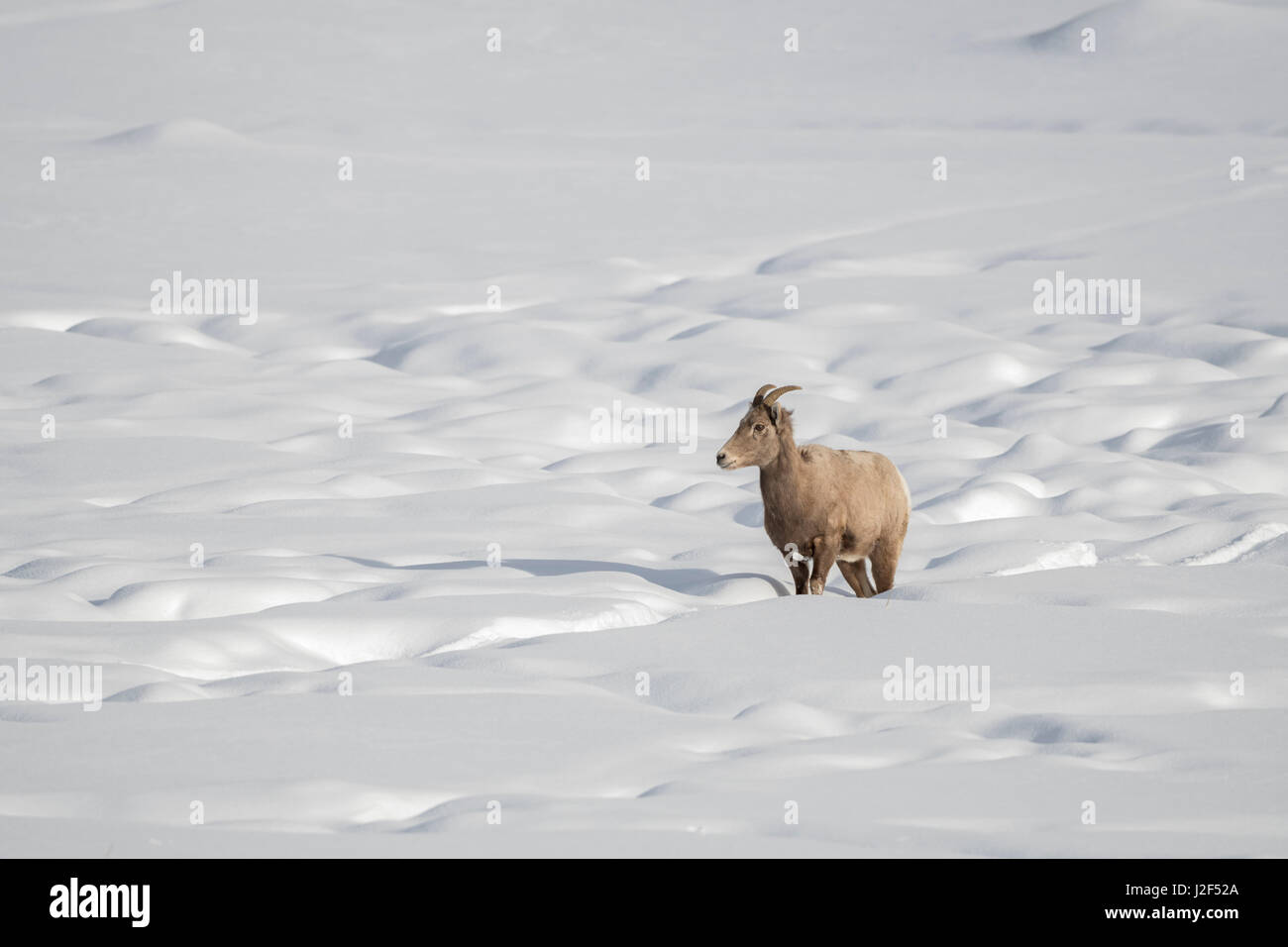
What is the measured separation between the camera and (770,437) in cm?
920

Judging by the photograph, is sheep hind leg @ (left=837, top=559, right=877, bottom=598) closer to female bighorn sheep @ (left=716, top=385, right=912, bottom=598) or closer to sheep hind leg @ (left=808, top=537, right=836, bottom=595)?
female bighorn sheep @ (left=716, top=385, right=912, bottom=598)

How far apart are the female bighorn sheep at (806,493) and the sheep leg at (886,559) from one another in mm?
112

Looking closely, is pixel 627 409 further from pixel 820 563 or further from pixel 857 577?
pixel 820 563

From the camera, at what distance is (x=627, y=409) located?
644 inches

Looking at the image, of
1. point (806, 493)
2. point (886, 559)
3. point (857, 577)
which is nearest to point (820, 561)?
point (806, 493)

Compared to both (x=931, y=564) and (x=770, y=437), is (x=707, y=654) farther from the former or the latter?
(x=931, y=564)

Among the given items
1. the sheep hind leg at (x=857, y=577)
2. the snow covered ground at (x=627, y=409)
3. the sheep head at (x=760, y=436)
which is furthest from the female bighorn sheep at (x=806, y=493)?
the snow covered ground at (x=627, y=409)

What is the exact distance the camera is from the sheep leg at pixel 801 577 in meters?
9.29

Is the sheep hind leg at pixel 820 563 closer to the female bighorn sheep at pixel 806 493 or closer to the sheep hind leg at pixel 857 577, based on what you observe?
the female bighorn sheep at pixel 806 493

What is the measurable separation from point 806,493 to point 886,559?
80cm

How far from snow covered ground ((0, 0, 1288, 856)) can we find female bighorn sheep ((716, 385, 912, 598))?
0.48 meters

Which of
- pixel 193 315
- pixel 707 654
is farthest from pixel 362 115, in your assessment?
pixel 707 654

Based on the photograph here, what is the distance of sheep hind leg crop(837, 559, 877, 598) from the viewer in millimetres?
9789

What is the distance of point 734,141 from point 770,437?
903 inches
